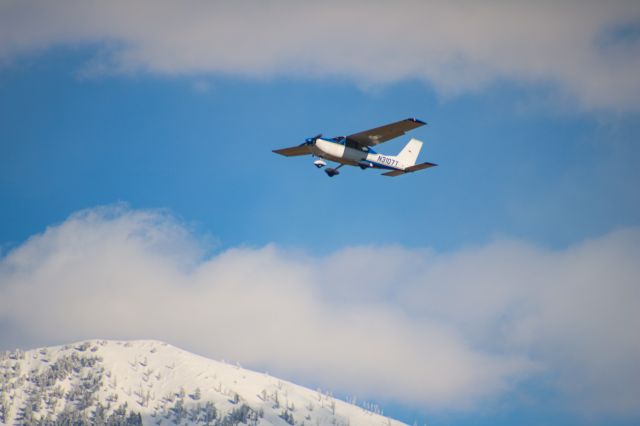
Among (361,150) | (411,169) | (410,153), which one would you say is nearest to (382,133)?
(361,150)

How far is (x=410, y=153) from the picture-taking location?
95.2 metres

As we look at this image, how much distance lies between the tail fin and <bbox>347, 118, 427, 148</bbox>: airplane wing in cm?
716

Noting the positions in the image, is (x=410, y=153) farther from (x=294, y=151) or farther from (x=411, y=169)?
(x=294, y=151)

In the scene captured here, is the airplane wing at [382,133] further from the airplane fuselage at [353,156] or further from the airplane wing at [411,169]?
the airplane wing at [411,169]

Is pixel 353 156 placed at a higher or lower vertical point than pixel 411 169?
lower

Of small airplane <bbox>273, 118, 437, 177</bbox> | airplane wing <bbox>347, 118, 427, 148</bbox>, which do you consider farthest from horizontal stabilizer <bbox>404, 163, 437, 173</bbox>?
airplane wing <bbox>347, 118, 427, 148</bbox>

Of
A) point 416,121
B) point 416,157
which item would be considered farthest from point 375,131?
point 416,157

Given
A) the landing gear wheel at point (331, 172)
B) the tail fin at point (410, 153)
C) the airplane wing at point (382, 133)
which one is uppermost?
the tail fin at point (410, 153)

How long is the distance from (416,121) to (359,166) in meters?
10.2

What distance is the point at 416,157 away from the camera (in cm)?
9506

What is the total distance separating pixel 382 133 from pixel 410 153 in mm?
12772

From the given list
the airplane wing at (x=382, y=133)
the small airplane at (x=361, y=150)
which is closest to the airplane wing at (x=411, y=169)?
the small airplane at (x=361, y=150)

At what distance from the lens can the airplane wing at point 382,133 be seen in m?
80.2

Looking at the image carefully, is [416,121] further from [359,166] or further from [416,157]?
[416,157]
